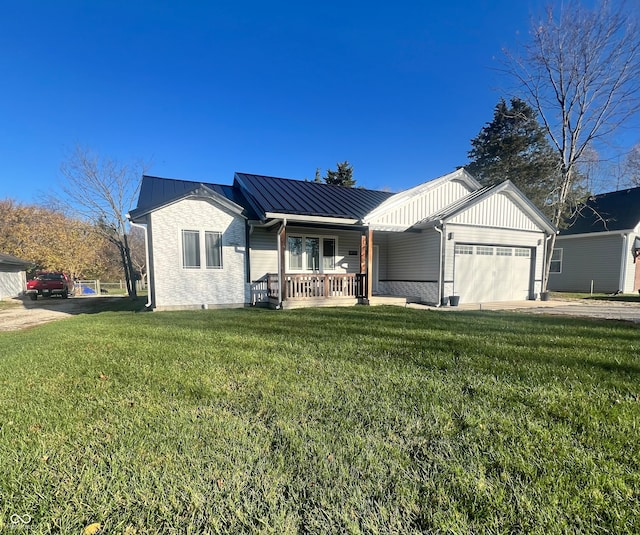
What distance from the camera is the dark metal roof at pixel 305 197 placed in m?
10.5

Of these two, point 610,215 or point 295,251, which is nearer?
point 295,251

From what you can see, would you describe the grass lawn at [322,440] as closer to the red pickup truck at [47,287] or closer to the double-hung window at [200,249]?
the double-hung window at [200,249]

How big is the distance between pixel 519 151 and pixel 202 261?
2499 cm

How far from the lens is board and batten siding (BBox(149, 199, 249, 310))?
9.77 meters

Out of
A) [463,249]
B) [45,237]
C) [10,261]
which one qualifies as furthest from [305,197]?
[45,237]

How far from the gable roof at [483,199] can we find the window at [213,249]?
723cm

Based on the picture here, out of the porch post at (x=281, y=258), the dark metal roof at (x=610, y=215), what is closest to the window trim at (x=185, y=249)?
the porch post at (x=281, y=258)

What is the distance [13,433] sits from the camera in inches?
102

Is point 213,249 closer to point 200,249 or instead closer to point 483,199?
point 200,249

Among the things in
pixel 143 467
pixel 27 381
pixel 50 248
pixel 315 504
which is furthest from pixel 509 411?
pixel 50 248

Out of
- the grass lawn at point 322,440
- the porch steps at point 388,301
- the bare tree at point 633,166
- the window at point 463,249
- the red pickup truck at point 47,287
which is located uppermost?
the bare tree at point 633,166

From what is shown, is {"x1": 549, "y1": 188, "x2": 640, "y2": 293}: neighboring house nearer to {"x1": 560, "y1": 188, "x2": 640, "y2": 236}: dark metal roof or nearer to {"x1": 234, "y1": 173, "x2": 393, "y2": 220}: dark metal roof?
{"x1": 560, "y1": 188, "x2": 640, "y2": 236}: dark metal roof

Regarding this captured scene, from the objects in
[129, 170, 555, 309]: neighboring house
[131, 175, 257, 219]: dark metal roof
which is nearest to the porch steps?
[129, 170, 555, 309]: neighboring house

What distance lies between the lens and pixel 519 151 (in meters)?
23.7
